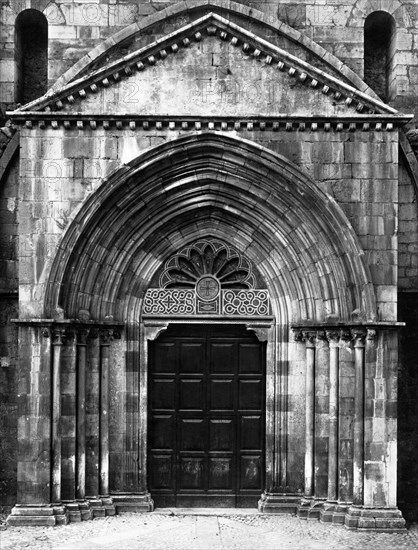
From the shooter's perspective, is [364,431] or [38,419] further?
[364,431]

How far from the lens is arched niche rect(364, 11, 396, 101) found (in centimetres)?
1358

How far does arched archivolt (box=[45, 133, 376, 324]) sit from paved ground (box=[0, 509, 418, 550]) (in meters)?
3.06

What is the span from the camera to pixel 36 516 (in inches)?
448

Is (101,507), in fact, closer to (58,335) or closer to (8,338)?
(58,335)

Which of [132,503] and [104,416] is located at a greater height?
[104,416]

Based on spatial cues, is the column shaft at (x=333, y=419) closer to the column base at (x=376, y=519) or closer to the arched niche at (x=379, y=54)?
the column base at (x=376, y=519)

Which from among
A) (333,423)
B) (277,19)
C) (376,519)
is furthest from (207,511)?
(277,19)

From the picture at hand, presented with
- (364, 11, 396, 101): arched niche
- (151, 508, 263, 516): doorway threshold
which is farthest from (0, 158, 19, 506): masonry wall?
(364, 11, 396, 101): arched niche

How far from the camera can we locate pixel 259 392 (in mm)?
12883

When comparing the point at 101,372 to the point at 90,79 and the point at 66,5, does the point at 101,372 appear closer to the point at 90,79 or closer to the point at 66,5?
the point at 90,79

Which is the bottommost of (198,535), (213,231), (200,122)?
(198,535)

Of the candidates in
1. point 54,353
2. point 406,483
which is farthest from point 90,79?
point 406,483

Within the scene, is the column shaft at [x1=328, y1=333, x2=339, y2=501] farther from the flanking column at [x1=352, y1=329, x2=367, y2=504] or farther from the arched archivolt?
the arched archivolt

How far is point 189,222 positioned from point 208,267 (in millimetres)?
791
